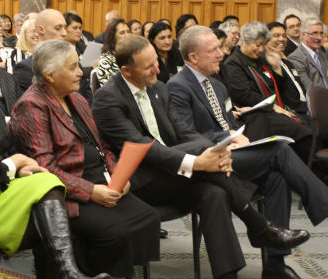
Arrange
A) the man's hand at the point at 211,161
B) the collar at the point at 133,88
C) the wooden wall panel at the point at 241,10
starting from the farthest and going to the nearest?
the wooden wall panel at the point at 241,10, the collar at the point at 133,88, the man's hand at the point at 211,161

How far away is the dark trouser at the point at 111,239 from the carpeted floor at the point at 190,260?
28.0 inches

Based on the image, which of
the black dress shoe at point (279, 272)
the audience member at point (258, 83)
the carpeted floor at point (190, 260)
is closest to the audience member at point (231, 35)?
the audience member at point (258, 83)

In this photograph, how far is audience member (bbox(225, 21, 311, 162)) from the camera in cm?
534

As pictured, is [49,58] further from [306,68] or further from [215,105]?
[306,68]

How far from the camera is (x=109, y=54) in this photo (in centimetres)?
547

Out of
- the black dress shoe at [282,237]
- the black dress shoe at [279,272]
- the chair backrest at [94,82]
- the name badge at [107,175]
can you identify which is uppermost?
the chair backrest at [94,82]

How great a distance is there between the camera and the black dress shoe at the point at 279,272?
340 centimetres

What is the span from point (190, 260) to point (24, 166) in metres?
1.45

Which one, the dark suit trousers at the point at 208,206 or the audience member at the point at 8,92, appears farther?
the audience member at the point at 8,92

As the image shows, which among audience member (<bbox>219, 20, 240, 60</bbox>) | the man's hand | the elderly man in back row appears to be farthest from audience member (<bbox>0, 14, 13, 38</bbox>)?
the man's hand

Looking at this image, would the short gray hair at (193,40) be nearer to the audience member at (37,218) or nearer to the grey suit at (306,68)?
the audience member at (37,218)

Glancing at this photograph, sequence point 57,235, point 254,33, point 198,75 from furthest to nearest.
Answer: point 254,33
point 198,75
point 57,235

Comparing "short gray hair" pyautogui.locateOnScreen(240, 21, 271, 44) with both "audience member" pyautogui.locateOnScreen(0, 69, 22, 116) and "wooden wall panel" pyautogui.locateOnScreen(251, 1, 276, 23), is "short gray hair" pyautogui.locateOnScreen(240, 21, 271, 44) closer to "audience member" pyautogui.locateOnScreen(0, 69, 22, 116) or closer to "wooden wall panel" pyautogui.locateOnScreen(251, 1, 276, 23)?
"audience member" pyautogui.locateOnScreen(0, 69, 22, 116)

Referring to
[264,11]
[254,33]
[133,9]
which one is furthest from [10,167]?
[133,9]
